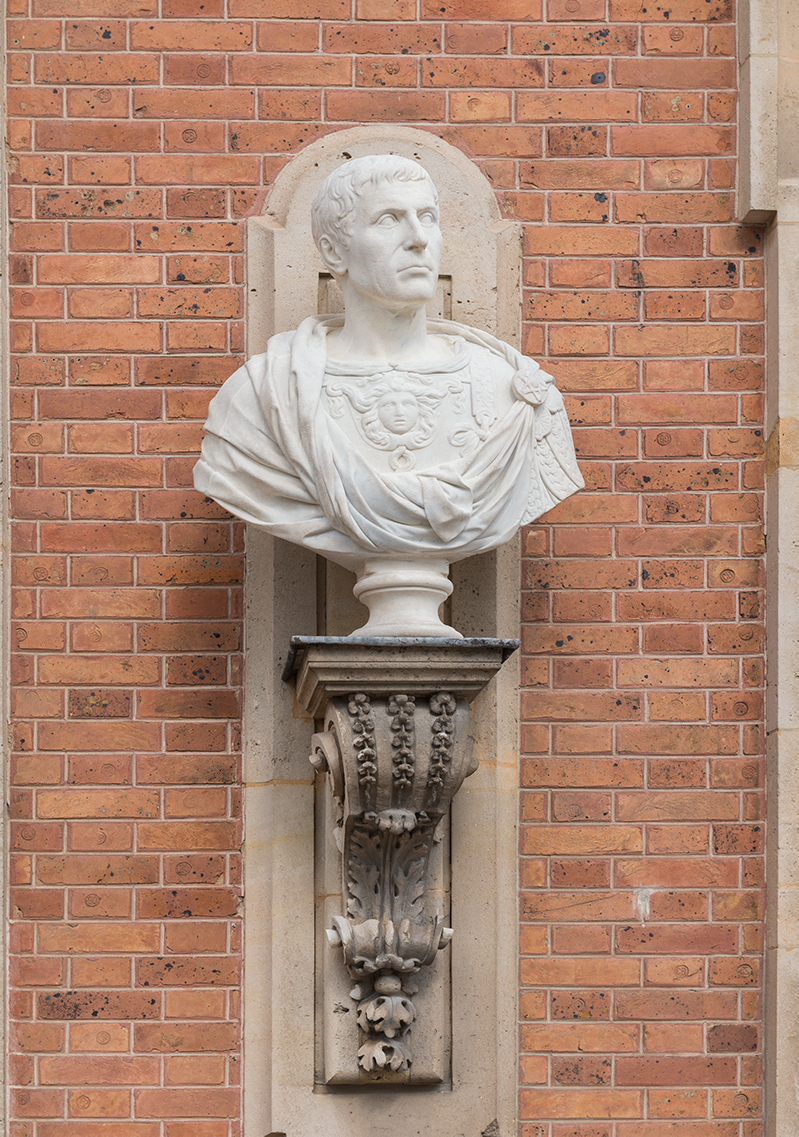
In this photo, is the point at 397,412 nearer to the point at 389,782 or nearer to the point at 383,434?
the point at 383,434

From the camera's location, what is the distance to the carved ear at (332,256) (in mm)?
4551

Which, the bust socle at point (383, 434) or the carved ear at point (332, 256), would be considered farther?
the carved ear at point (332, 256)

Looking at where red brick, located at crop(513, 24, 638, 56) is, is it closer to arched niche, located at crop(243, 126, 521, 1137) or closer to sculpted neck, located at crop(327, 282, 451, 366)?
arched niche, located at crop(243, 126, 521, 1137)

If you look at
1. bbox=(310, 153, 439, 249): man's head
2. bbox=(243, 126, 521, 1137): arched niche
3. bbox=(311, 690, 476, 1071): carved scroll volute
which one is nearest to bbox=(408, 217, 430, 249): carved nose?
bbox=(310, 153, 439, 249): man's head

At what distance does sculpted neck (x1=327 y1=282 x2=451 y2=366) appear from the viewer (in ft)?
15.0

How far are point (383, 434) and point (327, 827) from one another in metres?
1.01

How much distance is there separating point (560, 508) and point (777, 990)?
4.40 feet

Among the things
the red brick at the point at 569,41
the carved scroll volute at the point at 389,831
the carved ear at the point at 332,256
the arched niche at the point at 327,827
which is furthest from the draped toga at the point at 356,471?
the red brick at the point at 569,41

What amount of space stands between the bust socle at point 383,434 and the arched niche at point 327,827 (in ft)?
0.93

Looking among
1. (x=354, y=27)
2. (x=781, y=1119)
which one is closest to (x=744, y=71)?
(x=354, y=27)

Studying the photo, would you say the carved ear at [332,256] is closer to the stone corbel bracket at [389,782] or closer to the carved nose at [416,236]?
the carved nose at [416,236]

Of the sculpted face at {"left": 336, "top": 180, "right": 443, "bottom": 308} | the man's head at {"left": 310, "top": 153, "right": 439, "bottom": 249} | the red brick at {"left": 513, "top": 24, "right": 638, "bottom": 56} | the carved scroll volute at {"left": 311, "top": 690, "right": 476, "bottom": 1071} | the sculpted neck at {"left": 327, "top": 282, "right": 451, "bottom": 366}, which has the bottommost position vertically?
the carved scroll volute at {"left": 311, "top": 690, "right": 476, "bottom": 1071}

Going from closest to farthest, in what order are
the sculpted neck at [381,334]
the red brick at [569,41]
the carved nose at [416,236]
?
the carved nose at [416,236] < the sculpted neck at [381,334] < the red brick at [569,41]

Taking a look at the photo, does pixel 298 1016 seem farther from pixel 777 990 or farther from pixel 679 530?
pixel 679 530
